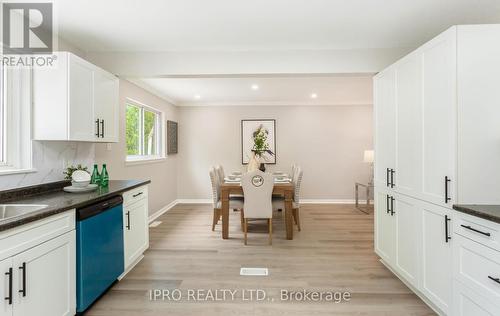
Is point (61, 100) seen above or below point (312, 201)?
above

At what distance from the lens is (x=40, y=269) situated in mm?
1606

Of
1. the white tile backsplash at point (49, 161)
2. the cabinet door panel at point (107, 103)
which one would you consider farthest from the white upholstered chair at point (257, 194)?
the white tile backsplash at point (49, 161)

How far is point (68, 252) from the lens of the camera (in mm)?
1835

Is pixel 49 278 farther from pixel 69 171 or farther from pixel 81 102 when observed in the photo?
pixel 81 102

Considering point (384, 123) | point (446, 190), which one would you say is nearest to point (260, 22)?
point (384, 123)

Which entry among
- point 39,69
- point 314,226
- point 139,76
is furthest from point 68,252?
point 314,226

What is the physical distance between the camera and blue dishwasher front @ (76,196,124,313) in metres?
1.94

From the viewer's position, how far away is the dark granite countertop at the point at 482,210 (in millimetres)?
1440

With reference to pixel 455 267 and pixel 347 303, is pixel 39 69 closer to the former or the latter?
pixel 347 303

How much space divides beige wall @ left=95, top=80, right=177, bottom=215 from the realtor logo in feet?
4.04

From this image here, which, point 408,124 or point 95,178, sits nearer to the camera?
point 408,124

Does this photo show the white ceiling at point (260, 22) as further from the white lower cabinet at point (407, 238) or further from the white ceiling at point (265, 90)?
the white lower cabinet at point (407, 238)

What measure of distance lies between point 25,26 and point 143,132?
258cm

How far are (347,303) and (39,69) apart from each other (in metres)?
3.30
